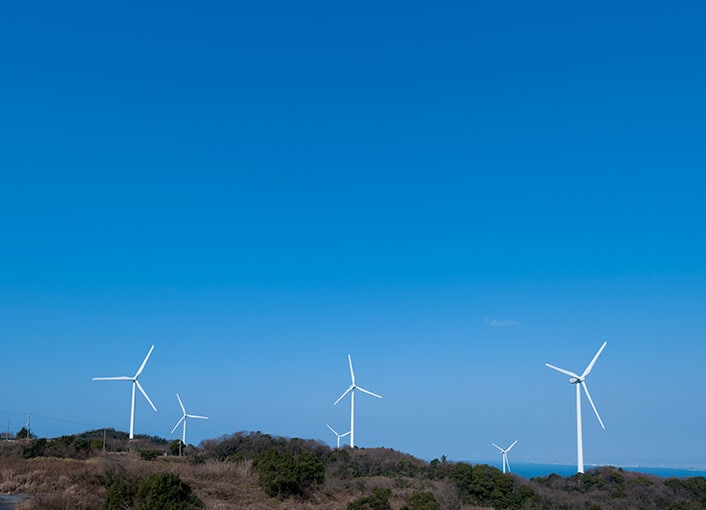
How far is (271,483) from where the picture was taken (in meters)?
38.0

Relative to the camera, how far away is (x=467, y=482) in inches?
2431

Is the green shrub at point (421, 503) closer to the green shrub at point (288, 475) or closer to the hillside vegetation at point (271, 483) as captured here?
the hillside vegetation at point (271, 483)

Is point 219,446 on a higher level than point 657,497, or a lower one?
higher

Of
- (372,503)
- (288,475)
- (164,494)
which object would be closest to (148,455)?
(288,475)

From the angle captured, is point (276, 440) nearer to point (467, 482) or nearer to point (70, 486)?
point (467, 482)

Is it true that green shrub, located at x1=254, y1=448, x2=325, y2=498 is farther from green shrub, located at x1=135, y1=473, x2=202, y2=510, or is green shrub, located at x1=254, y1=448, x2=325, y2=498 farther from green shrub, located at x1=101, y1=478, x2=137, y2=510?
green shrub, located at x1=101, y1=478, x2=137, y2=510

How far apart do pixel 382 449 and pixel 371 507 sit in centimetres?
6463

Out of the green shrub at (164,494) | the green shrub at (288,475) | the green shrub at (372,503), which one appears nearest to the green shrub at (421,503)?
the green shrub at (372,503)

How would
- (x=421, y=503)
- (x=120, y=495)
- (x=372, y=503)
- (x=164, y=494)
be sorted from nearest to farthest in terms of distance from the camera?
(x=164, y=494), (x=120, y=495), (x=372, y=503), (x=421, y=503)

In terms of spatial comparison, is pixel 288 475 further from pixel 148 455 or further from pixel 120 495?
pixel 148 455

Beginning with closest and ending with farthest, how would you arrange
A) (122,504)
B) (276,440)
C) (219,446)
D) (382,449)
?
(122,504), (219,446), (276,440), (382,449)

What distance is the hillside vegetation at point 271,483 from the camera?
28.8 metres

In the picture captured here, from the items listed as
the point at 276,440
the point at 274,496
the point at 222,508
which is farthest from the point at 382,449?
the point at 222,508

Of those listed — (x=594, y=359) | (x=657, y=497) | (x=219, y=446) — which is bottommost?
(x=657, y=497)
